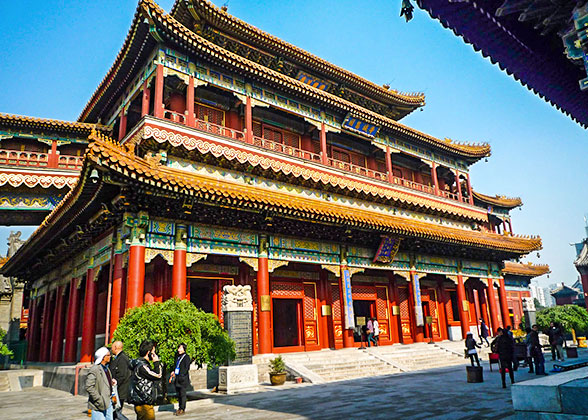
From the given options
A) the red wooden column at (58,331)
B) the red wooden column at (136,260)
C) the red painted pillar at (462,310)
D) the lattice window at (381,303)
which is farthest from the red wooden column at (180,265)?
the red painted pillar at (462,310)

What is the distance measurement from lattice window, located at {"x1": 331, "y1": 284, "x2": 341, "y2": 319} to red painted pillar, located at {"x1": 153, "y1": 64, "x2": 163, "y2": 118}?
30.6ft

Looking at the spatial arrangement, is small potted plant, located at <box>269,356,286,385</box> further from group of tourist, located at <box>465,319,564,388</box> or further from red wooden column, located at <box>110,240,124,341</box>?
group of tourist, located at <box>465,319,564,388</box>

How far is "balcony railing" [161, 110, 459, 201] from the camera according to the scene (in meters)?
15.2

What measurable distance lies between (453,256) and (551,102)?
1616 cm

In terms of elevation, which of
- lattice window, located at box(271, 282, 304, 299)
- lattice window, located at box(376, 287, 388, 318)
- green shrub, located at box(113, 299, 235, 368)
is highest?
lattice window, located at box(271, 282, 304, 299)

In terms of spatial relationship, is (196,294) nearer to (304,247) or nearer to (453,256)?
(304,247)

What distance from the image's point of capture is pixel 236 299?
37.1 ft

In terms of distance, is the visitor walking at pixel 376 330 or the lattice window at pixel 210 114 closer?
the lattice window at pixel 210 114

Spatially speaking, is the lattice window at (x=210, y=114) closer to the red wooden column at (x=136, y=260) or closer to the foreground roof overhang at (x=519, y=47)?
the red wooden column at (x=136, y=260)

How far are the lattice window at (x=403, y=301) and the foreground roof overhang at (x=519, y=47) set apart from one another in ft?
48.6

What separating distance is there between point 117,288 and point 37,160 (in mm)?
9145

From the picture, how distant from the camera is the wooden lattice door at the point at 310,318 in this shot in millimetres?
16031

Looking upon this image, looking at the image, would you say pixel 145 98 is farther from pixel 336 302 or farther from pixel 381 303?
pixel 381 303

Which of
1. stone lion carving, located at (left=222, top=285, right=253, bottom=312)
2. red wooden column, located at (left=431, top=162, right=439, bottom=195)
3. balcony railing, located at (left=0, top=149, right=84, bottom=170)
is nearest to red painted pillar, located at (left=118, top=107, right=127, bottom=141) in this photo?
balcony railing, located at (left=0, top=149, right=84, bottom=170)
